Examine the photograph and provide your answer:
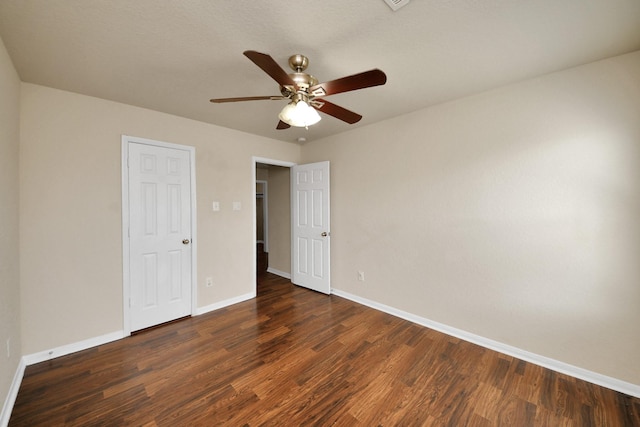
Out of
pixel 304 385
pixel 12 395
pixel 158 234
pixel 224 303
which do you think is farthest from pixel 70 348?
pixel 304 385

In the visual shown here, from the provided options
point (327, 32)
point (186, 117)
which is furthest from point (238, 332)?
point (327, 32)

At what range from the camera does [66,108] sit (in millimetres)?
2186

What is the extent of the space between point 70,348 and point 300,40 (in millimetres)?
3290

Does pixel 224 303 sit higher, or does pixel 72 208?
pixel 72 208

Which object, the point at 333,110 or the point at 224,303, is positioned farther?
the point at 224,303

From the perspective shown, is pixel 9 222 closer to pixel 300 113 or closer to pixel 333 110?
pixel 300 113

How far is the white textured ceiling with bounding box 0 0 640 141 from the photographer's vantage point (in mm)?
1312

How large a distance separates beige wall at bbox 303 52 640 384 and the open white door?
0.85m

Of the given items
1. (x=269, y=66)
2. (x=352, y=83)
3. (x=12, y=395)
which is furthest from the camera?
(x=12, y=395)

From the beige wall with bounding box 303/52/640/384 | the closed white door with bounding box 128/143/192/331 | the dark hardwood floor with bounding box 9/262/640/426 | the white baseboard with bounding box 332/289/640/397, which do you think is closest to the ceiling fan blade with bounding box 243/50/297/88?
the beige wall with bounding box 303/52/640/384

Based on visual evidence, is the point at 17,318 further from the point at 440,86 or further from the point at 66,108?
the point at 440,86

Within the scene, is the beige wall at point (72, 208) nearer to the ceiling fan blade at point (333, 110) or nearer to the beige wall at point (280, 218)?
the beige wall at point (280, 218)

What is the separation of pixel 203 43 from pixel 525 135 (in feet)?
8.75

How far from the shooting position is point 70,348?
7.23 feet
